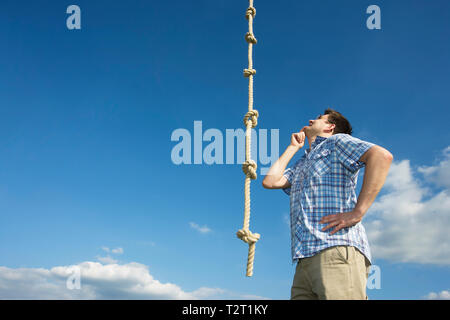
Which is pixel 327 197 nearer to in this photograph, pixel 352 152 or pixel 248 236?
pixel 352 152

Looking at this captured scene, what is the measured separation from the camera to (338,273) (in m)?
2.12

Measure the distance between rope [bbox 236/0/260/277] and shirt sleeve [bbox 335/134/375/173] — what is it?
700 mm

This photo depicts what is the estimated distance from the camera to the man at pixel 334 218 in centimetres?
213

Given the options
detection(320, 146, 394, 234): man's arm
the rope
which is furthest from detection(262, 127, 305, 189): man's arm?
detection(320, 146, 394, 234): man's arm

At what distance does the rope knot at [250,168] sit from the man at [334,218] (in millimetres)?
366

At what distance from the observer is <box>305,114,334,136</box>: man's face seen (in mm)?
3012

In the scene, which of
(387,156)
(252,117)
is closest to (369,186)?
(387,156)

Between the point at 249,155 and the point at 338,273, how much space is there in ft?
3.89

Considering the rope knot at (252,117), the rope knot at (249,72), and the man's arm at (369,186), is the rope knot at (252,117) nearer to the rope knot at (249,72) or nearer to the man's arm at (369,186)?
the rope knot at (249,72)

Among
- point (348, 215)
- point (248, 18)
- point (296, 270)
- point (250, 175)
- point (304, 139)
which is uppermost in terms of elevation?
point (248, 18)
